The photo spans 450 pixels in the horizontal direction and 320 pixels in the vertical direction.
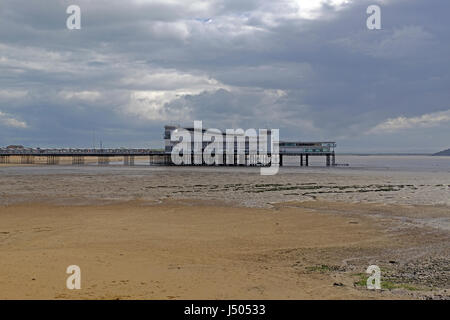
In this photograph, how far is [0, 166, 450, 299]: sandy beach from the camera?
828cm

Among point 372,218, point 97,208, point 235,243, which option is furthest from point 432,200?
point 97,208

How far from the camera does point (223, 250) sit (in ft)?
39.7

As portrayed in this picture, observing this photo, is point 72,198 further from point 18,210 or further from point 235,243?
point 235,243

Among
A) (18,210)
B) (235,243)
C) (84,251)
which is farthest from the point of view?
(18,210)

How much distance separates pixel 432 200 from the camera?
83.3 ft

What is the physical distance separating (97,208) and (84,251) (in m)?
10.2
